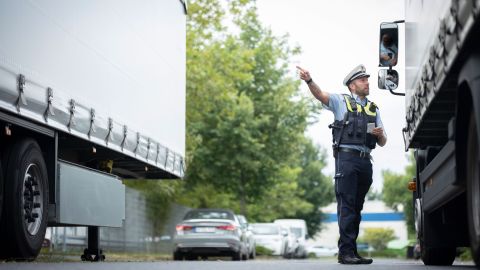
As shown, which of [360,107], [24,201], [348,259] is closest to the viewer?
[24,201]

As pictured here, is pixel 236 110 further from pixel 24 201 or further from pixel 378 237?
pixel 378 237

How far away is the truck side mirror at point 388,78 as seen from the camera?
12.6 m

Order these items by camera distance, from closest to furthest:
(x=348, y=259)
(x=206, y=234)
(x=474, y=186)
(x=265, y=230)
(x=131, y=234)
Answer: (x=474, y=186), (x=348, y=259), (x=206, y=234), (x=131, y=234), (x=265, y=230)

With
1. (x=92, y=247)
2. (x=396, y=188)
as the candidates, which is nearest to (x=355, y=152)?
(x=92, y=247)

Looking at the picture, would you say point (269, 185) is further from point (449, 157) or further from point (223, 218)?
point (449, 157)

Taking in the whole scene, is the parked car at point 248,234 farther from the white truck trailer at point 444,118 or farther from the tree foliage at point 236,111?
the white truck trailer at point 444,118

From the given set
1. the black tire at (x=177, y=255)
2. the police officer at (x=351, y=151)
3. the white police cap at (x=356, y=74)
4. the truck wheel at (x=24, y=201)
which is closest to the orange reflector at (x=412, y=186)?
the police officer at (x=351, y=151)

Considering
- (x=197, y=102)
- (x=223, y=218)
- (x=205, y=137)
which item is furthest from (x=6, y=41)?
(x=205, y=137)

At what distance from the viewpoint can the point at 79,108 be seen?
1334 centimetres

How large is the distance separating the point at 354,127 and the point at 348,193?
2.39 feet

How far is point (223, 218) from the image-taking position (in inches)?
1149

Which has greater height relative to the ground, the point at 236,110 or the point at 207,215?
the point at 236,110

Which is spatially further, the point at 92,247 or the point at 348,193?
the point at 92,247

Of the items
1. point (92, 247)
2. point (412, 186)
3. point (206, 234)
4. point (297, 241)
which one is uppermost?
point (412, 186)
